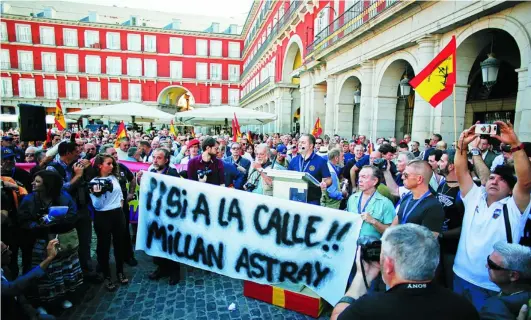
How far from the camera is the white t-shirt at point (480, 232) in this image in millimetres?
2488

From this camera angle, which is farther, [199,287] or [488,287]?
[199,287]

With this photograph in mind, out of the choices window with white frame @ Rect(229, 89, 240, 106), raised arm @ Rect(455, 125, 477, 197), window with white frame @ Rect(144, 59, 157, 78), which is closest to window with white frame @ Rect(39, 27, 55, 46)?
window with white frame @ Rect(144, 59, 157, 78)

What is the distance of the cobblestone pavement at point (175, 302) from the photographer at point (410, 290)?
224cm

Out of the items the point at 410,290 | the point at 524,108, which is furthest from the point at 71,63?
the point at 410,290

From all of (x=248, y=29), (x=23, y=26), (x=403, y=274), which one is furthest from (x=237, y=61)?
(x=403, y=274)

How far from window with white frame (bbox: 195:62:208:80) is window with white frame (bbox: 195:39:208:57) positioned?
1592 millimetres

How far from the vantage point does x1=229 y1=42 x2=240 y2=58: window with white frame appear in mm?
52312

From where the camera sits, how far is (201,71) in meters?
51.7

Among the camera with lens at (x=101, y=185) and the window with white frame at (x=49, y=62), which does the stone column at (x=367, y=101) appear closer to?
the camera with lens at (x=101, y=185)

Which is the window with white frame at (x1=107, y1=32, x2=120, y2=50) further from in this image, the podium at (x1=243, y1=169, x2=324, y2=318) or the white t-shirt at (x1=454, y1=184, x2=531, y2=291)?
the white t-shirt at (x1=454, y1=184, x2=531, y2=291)

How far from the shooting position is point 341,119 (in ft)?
48.4

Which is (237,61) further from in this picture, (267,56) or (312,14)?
(312,14)

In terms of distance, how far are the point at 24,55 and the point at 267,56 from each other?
35.8 metres

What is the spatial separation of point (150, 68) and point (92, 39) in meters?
8.72
